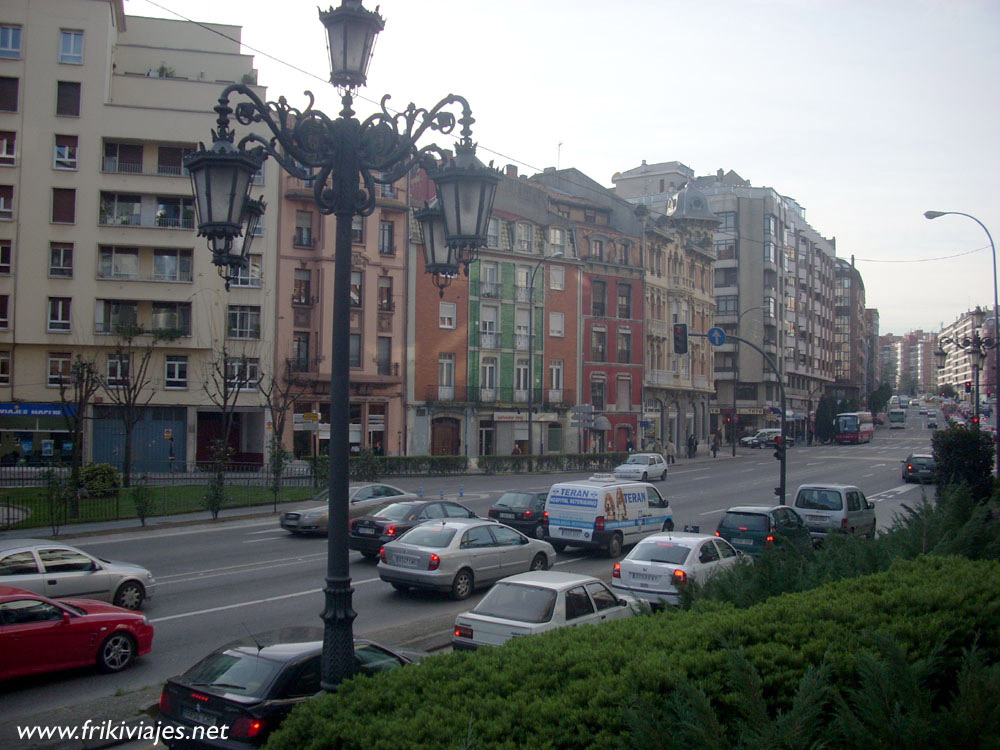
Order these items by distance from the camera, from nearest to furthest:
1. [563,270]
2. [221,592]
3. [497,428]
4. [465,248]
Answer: [465,248], [221,592], [497,428], [563,270]

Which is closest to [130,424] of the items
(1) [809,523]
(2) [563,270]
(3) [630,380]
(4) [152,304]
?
(4) [152,304]

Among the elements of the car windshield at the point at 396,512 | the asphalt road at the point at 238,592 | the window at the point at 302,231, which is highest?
the window at the point at 302,231

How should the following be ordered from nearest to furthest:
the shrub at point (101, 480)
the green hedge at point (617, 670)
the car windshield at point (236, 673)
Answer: the green hedge at point (617, 670) → the car windshield at point (236, 673) → the shrub at point (101, 480)

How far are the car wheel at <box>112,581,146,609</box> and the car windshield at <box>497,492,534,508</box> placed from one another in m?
11.1

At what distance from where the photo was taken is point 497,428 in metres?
54.4

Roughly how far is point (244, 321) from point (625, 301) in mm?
28645

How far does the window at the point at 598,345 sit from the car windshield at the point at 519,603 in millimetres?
50036

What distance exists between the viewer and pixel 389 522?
19.1m

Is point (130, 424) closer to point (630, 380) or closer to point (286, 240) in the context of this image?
point (286, 240)

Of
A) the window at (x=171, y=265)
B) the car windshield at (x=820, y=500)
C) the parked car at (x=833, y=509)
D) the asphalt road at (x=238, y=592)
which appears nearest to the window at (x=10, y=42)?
the window at (x=171, y=265)

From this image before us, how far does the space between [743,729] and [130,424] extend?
33.3m

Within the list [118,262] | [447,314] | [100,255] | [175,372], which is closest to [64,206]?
[100,255]

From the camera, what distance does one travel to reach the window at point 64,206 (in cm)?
4400

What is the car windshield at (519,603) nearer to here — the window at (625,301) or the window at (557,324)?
the window at (557,324)
